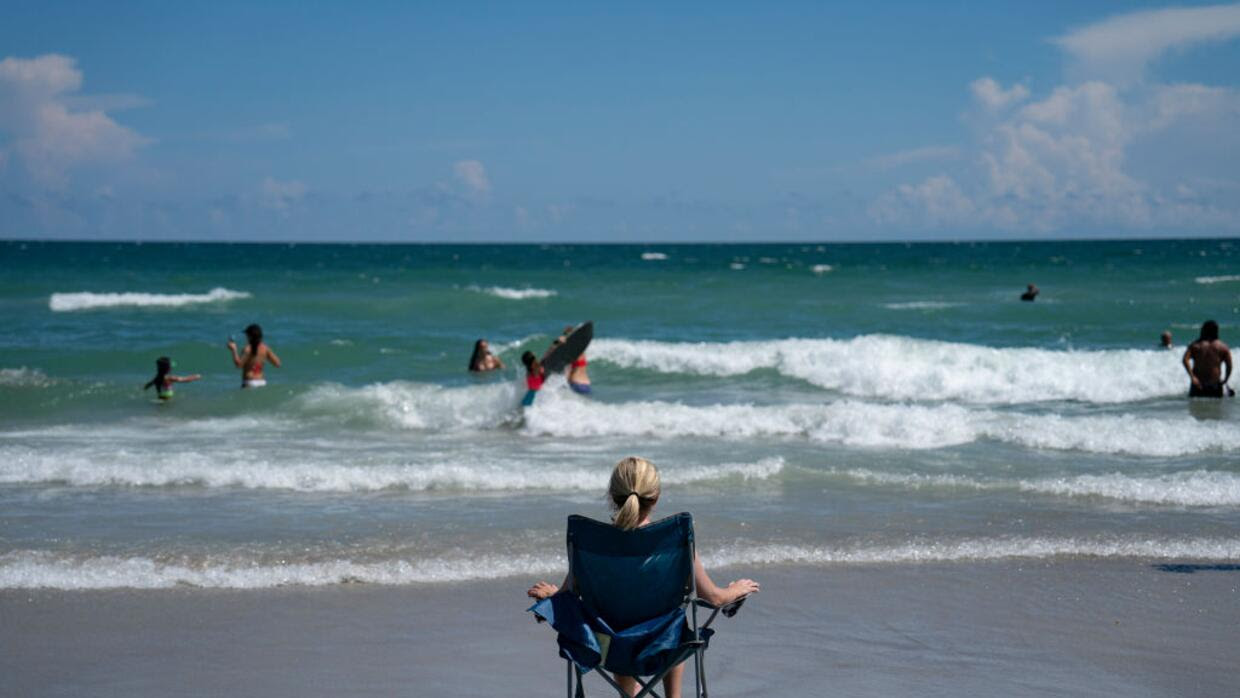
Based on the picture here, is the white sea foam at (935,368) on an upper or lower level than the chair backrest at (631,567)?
upper

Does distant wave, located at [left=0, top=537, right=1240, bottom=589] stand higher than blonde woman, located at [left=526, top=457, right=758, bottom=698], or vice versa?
blonde woman, located at [left=526, top=457, right=758, bottom=698]

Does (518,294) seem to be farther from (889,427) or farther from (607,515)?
(607,515)

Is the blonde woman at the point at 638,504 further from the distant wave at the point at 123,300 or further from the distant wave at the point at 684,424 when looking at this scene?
the distant wave at the point at 123,300

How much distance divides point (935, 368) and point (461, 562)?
11962 millimetres

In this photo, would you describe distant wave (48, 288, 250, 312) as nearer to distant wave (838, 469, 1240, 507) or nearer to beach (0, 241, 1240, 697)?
beach (0, 241, 1240, 697)

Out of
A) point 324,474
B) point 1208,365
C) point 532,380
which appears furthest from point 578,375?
point 1208,365

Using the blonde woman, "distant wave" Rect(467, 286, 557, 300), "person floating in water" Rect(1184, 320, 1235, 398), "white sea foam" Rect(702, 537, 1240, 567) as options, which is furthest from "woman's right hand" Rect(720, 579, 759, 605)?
"distant wave" Rect(467, 286, 557, 300)

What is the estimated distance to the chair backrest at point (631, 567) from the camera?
4.00 meters

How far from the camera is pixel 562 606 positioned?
407 centimetres

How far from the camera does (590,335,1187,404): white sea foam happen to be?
53.6 ft

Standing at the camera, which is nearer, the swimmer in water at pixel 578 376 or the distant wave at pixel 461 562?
the distant wave at pixel 461 562

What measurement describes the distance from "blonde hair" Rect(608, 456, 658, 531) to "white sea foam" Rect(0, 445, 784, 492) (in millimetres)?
5393

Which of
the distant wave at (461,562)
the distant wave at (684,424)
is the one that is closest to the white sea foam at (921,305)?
the distant wave at (684,424)

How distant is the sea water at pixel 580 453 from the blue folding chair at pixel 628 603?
8.92 ft
